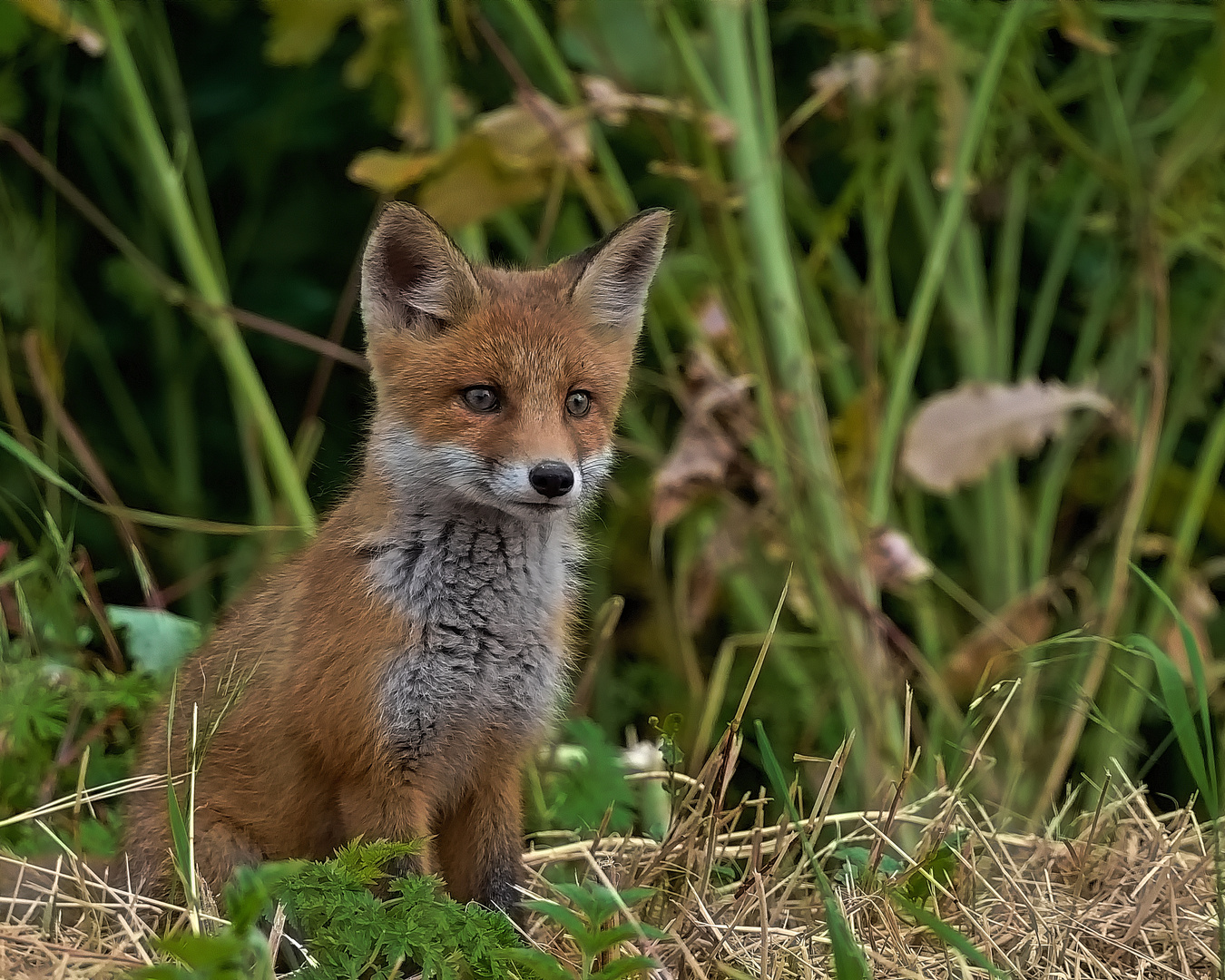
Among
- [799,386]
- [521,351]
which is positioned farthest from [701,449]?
[521,351]

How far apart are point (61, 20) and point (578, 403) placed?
1.58 meters

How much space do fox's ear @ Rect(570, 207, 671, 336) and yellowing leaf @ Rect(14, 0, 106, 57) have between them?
4.53 ft

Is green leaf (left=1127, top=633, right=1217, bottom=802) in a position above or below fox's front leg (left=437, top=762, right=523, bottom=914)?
above

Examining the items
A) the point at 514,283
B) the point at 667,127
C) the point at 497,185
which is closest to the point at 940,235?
the point at 667,127

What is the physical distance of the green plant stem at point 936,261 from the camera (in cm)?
366

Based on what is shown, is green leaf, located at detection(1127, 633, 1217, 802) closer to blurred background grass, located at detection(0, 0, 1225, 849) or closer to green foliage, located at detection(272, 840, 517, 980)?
blurred background grass, located at detection(0, 0, 1225, 849)

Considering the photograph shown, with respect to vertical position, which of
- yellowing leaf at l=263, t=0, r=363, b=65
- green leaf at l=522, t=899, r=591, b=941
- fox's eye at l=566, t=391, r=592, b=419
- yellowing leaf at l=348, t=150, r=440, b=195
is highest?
yellowing leaf at l=263, t=0, r=363, b=65

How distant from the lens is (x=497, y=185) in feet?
11.1

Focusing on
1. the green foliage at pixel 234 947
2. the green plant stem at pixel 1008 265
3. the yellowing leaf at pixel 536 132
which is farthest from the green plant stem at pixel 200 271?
the green plant stem at pixel 1008 265

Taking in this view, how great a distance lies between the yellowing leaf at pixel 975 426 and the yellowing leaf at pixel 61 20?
2134 millimetres

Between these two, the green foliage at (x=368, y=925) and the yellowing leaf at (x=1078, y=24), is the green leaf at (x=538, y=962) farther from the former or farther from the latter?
the yellowing leaf at (x=1078, y=24)

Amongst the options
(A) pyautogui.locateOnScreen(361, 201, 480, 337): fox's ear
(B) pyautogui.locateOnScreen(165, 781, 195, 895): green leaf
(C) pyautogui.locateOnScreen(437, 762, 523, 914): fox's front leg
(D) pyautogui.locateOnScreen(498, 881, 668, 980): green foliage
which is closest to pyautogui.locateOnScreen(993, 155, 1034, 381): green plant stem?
(A) pyautogui.locateOnScreen(361, 201, 480, 337): fox's ear

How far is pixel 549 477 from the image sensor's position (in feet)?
7.57

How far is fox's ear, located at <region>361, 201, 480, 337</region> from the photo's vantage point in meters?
2.51
